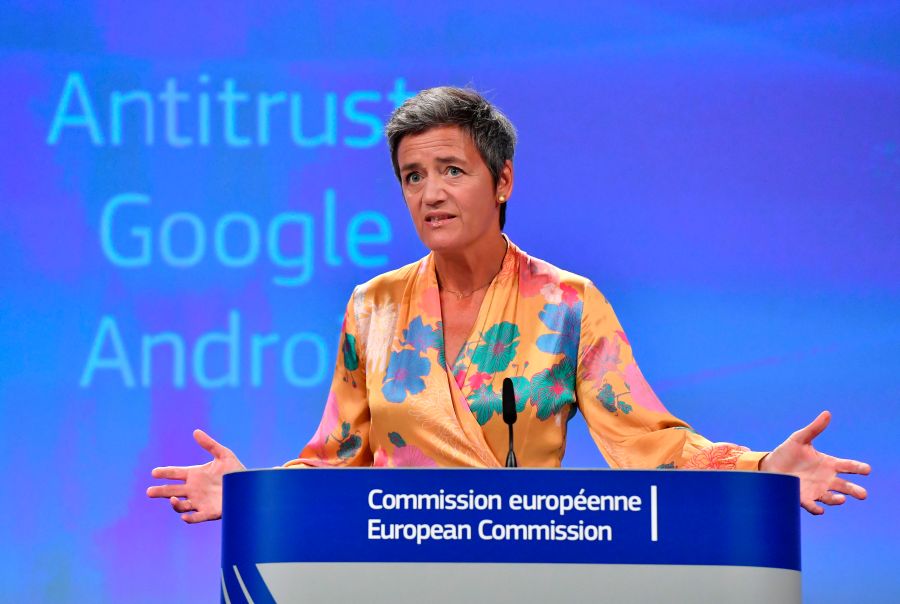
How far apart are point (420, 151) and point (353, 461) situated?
651 millimetres

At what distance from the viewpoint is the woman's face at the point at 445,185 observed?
247cm

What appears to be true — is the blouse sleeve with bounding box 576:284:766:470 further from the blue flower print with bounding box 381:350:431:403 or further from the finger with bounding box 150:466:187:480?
the finger with bounding box 150:466:187:480

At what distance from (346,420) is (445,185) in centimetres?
53

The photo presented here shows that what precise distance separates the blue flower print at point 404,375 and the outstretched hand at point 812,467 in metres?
0.76

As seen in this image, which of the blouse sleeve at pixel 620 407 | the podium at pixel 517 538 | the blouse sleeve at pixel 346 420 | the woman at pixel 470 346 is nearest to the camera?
the podium at pixel 517 538

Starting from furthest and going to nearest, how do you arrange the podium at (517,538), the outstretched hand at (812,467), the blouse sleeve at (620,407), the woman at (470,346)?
the woman at (470,346) < the blouse sleeve at (620,407) < the outstretched hand at (812,467) < the podium at (517,538)

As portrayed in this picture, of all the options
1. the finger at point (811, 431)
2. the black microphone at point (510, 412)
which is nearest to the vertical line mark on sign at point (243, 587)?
the black microphone at point (510, 412)

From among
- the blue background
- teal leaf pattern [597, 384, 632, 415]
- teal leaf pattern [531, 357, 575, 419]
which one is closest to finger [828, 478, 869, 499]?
teal leaf pattern [597, 384, 632, 415]

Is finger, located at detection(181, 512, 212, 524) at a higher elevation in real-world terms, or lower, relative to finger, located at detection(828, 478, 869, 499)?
lower

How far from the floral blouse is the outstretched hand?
0.28 metres

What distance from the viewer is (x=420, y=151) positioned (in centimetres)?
248

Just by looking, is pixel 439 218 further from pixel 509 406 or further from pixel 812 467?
pixel 812 467

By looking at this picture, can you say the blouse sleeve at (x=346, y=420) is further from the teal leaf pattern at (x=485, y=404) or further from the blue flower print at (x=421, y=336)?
the teal leaf pattern at (x=485, y=404)

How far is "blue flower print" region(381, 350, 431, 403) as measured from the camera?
2469 mm
